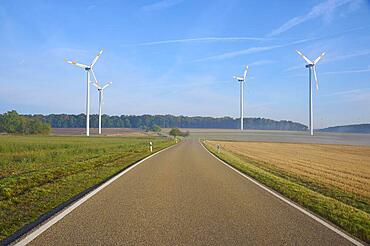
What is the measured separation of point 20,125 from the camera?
12925 centimetres

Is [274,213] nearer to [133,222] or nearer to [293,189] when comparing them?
[133,222]

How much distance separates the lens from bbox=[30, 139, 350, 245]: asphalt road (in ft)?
19.4

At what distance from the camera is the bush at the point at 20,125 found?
405ft

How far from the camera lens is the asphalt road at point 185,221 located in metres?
5.90

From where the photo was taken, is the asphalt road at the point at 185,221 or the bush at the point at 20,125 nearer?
the asphalt road at the point at 185,221

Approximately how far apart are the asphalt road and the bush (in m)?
120

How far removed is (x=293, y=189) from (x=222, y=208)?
4673mm

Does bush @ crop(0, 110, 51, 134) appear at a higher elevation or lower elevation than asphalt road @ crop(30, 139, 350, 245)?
higher

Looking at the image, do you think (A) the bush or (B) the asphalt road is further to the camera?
(A) the bush

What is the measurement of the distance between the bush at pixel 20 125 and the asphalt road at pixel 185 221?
120 meters

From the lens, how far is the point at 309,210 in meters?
8.79

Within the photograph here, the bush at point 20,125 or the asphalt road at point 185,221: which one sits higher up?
the bush at point 20,125

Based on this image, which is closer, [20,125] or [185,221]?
[185,221]

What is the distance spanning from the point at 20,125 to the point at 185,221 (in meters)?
134
